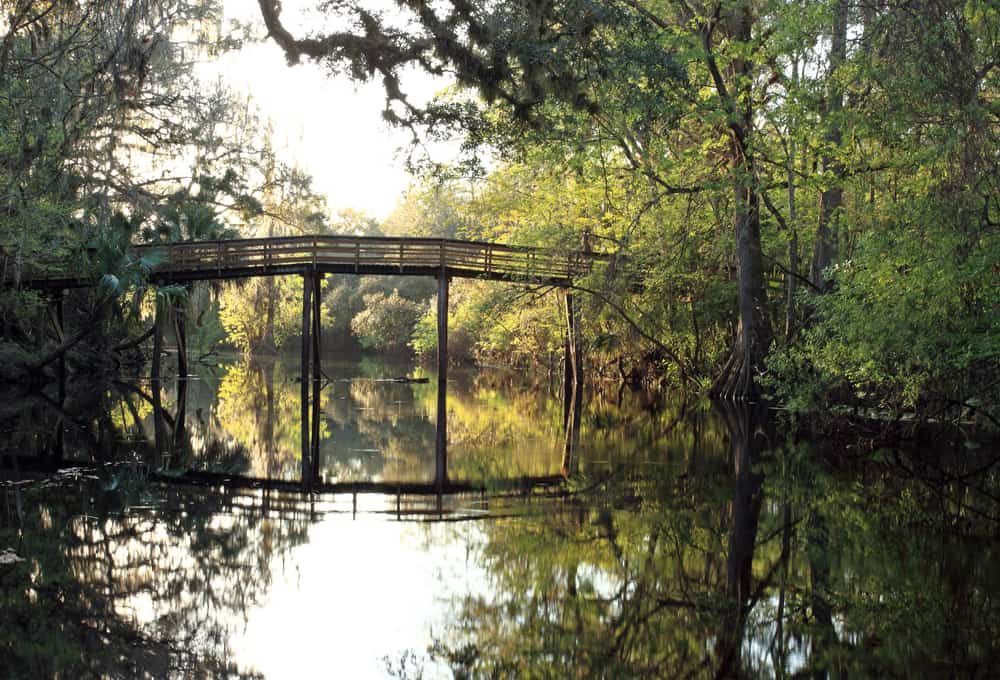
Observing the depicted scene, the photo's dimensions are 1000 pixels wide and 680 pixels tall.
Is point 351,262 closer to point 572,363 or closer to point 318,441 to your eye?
point 572,363

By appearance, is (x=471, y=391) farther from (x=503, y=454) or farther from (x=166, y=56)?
(x=503, y=454)

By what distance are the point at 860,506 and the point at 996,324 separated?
327 cm

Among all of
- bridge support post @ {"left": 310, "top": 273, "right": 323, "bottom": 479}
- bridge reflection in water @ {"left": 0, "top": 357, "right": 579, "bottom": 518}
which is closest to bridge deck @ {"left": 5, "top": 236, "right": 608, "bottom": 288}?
bridge support post @ {"left": 310, "top": 273, "right": 323, "bottom": 479}

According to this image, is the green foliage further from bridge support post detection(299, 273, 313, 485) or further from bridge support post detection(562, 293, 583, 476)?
bridge support post detection(299, 273, 313, 485)

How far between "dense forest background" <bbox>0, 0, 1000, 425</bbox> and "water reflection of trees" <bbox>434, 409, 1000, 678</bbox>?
11.2 feet

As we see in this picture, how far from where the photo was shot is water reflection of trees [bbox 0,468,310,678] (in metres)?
4.83

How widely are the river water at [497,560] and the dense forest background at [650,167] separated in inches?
88.0

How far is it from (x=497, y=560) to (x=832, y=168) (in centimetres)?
1479

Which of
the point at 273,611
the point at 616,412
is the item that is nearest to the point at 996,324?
the point at 273,611

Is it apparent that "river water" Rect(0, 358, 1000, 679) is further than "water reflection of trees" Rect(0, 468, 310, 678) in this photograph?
Yes

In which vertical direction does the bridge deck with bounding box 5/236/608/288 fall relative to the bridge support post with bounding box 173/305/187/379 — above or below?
above

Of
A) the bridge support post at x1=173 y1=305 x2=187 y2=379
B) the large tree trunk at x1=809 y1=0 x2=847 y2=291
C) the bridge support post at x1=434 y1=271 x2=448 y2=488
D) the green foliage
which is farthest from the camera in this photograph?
the green foliage

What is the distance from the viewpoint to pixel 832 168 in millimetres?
19266

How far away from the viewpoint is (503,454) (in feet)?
43.8
